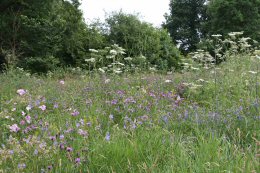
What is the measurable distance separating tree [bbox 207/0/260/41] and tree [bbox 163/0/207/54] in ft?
26.4

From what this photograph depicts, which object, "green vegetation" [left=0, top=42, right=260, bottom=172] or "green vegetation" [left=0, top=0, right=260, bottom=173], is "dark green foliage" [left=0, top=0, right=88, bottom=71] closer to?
"green vegetation" [left=0, top=0, right=260, bottom=173]

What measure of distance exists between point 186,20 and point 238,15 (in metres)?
11.2

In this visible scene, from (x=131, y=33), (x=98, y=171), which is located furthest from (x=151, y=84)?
(x=131, y=33)

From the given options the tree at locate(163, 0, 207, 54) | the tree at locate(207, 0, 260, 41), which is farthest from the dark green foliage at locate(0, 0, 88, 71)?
the tree at locate(163, 0, 207, 54)

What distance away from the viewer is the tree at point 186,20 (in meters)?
38.6

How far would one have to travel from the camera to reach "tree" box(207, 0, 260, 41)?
28766mm

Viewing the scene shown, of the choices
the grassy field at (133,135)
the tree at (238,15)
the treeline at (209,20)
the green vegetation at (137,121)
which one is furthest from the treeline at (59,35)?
the tree at (238,15)

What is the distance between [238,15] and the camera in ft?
92.9

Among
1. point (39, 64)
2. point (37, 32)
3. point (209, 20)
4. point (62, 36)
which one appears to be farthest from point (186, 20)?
point (39, 64)

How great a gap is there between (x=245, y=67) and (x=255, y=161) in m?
5.19

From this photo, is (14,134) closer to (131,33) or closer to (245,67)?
(245,67)

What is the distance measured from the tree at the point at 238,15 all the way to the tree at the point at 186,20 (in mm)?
8051

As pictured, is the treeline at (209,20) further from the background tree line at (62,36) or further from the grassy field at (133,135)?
the grassy field at (133,135)

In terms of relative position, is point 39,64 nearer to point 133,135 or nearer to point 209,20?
point 133,135
